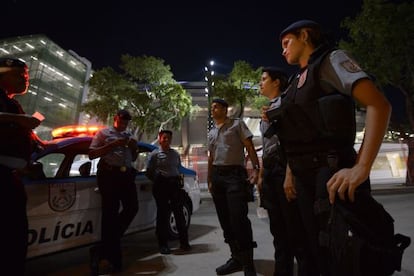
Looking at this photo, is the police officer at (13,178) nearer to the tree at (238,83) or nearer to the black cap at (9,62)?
the black cap at (9,62)

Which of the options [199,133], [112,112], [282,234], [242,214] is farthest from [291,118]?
[199,133]

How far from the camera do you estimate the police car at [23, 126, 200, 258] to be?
338 cm

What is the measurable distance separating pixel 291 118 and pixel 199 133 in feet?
113

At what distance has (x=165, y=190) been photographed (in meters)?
4.68

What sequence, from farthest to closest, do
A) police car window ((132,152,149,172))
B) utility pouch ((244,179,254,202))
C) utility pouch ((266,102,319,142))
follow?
police car window ((132,152,149,172)) → utility pouch ((244,179,254,202)) → utility pouch ((266,102,319,142))

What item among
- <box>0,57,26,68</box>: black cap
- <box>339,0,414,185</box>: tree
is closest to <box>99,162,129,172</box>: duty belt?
<box>0,57,26,68</box>: black cap

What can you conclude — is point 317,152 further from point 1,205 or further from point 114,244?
point 114,244

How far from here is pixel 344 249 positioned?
1355mm

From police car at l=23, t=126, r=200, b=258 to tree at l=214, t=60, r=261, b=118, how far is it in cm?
1254

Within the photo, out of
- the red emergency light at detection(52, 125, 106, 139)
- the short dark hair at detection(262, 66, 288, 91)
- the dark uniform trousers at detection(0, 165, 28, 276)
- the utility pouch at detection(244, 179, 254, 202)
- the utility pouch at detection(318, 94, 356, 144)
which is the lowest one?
the dark uniform trousers at detection(0, 165, 28, 276)

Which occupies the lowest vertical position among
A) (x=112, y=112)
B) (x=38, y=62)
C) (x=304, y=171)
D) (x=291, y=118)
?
(x=304, y=171)

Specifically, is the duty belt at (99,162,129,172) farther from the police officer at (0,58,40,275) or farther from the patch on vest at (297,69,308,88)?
the patch on vest at (297,69,308,88)

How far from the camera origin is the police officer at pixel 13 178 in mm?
2041

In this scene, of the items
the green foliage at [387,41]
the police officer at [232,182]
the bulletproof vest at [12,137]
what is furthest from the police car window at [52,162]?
the green foliage at [387,41]
